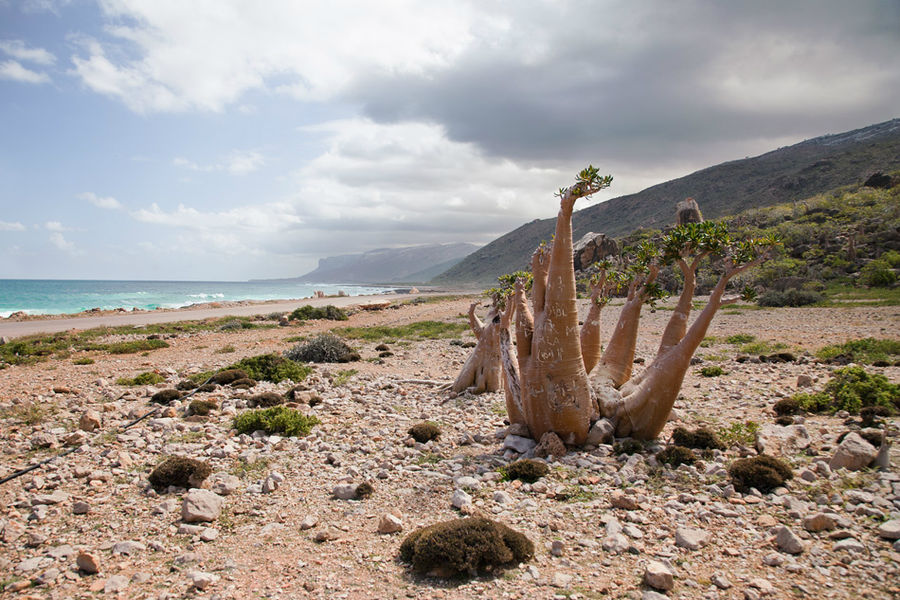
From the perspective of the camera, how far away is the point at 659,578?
4.32 m

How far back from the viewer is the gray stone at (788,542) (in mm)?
4738

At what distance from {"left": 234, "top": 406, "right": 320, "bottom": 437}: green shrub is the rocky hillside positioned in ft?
223

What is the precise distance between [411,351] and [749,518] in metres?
18.3

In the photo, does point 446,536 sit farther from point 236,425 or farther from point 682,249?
point 236,425

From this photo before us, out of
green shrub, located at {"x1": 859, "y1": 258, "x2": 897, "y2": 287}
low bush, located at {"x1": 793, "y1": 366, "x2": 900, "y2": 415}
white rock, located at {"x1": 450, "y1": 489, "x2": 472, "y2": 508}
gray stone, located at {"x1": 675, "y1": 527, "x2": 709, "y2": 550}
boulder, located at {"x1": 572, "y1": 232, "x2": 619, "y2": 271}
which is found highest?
boulder, located at {"x1": 572, "y1": 232, "x2": 619, "y2": 271}

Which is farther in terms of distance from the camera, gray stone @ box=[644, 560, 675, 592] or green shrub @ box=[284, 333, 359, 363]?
green shrub @ box=[284, 333, 359, 363]

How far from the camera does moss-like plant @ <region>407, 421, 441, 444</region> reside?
30.7 ft

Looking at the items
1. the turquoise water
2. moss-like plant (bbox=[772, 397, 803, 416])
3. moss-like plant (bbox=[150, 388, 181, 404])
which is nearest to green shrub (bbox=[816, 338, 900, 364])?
moss-like plant (bbox=[772, 397, 803, 416])

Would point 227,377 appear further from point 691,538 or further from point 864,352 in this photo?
point 864,352

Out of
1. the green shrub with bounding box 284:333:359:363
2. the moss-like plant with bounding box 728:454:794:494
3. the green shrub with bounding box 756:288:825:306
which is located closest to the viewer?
the moss-like plant with bounding box 728:454:794:494

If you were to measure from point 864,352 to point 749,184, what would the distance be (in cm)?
10734

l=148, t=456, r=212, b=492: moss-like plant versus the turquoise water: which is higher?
the turquoise water

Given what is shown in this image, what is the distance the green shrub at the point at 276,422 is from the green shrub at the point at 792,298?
3218 cm

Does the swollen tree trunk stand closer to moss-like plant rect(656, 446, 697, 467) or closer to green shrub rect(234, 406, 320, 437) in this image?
green shrub rect(234, 406, 320, 437)
